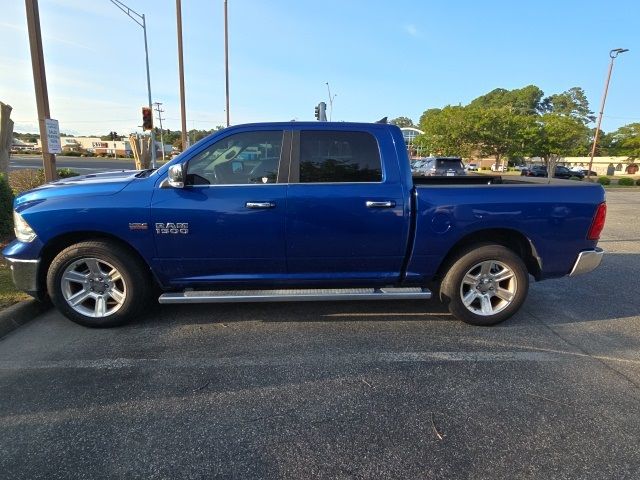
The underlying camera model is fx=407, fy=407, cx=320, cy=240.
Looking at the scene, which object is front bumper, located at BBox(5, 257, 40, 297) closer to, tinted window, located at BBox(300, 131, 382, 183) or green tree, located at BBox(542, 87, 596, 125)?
tinted window, located at BBox(300, 131, 382, 183)

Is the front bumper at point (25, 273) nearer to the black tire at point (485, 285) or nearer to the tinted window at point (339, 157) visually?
the tinted window at point (339, 157)

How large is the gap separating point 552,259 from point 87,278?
14.8ft

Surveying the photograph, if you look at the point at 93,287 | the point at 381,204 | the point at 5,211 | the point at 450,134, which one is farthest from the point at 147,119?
the point at 450,134

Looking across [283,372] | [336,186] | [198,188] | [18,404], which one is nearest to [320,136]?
[336,186]

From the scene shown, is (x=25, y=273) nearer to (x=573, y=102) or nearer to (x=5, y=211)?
(x=5, y=211)

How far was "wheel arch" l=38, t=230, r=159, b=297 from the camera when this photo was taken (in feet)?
12.3

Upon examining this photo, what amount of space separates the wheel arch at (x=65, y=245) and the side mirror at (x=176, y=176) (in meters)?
0.72

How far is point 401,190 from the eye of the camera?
12.5 ft

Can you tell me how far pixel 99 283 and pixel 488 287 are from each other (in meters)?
3.80

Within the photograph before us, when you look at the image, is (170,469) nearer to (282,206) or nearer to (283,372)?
(283,372)

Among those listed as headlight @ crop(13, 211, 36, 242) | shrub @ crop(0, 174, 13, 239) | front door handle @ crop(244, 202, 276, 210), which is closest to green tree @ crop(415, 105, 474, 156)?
shrub @ crop(0, 174, 13, 239)

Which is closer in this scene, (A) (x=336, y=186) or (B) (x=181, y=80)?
(A) (x=336, y=186)

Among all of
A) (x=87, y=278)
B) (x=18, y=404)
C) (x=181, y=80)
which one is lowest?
(x=18, y=404)

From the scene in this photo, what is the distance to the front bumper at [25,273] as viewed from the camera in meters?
3.71
